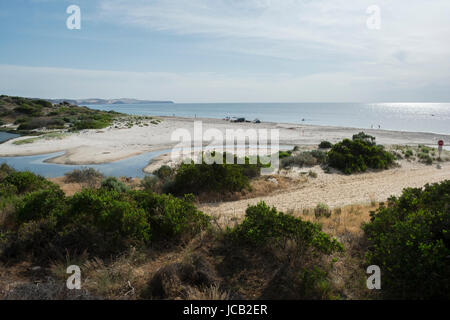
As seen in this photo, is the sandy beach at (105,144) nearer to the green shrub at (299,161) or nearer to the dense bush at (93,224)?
the green shrub at (299,161)

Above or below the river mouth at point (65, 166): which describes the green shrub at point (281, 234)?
above

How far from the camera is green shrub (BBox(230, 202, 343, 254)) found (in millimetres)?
5012

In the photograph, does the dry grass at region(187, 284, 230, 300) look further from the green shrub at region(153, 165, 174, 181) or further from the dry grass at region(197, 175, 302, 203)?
the green shrub at region(153, 165, 174, 181)

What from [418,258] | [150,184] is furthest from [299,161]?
[418,258]

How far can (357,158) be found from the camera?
1845 cm

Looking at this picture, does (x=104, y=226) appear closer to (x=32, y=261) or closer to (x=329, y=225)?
(x=32, y=261)

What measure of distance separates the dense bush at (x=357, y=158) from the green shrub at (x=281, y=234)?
44.0ft

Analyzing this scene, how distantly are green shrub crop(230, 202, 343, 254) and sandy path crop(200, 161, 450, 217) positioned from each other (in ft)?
11.1

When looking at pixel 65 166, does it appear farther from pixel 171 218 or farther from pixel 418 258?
pixel 418 258

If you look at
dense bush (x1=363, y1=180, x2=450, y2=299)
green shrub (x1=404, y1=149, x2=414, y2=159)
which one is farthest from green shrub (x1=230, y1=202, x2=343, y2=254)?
green shrub (x1=404, y1=149, x2=414, y2=159)

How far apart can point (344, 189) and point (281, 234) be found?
9.90 m

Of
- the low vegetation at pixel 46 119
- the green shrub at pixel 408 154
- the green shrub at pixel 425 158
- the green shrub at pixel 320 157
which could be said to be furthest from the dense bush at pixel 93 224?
the low vegetation at pixel 46 119

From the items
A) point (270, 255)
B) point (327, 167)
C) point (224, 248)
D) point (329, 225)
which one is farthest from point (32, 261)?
point (327, 167)

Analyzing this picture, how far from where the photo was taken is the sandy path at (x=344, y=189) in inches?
445
